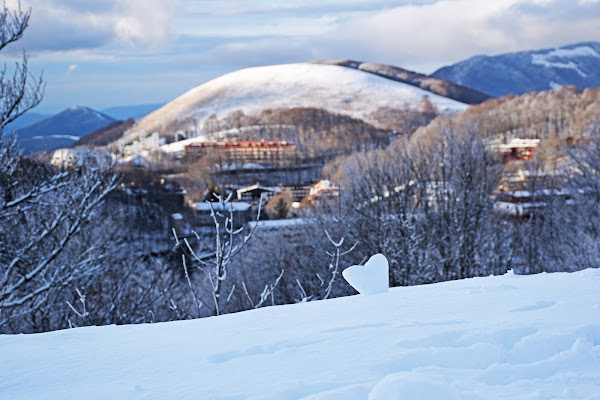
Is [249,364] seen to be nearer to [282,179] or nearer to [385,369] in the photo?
[385,369]

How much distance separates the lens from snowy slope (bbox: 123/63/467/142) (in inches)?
4719

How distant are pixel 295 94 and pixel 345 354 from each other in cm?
12904

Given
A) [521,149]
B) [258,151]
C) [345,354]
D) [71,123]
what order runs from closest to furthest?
[345,354]
[521,149]
[258,151]
[71,123]

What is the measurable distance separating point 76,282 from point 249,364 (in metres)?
8.55

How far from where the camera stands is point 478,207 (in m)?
15.9

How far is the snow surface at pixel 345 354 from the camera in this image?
8.07ft

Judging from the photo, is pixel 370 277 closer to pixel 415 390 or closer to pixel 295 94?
pixel 415 390

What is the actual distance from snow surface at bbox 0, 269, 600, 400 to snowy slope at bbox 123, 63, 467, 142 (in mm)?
108549

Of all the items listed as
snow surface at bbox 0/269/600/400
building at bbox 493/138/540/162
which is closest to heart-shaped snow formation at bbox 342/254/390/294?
snow surface at bbox 0/269/600/400

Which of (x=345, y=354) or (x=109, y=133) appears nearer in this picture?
(x=345, y=354)

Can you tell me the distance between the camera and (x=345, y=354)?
2912mm

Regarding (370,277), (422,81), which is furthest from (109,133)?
(370,277)

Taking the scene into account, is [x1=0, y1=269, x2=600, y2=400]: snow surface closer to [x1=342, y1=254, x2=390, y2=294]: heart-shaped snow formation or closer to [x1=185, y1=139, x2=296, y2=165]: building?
[x1=342, y1=254, x2=390, y2=294]: heart-shaped snow formation

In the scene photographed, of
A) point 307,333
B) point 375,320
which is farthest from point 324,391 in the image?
point 375,320
